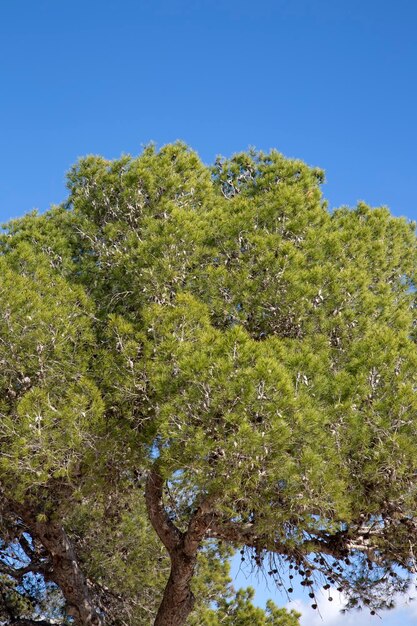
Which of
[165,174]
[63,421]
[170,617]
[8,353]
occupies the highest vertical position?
[165,174]

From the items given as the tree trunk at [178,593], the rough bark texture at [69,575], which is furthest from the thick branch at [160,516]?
the rough bark texture at [69,575]

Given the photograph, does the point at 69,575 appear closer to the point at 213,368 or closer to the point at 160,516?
the point at 160,516

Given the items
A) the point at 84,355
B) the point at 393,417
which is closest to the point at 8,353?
the point at 84,355

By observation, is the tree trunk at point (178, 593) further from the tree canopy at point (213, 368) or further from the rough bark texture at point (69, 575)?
the rough bark texture at point (69, 575)

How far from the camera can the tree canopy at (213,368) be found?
6703 mm

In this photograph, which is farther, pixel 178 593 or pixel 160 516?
pixel 160 516

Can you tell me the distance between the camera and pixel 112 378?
7.56 metres

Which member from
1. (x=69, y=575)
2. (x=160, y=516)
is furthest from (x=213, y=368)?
(x=69, y=575)

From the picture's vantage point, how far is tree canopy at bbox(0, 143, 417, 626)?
22.0ft

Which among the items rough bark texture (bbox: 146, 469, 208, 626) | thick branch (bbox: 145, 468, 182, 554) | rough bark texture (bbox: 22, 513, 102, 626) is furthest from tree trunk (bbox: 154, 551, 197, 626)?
rough bark texture (bbox: 22, 513, 102, 626)

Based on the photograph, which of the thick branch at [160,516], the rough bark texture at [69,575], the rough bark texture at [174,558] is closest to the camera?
the rough bark texture at [174,558]

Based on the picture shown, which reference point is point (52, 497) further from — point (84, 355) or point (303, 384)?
point (303, 384)

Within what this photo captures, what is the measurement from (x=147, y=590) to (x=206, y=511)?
13.1 ft

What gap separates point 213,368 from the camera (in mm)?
6656
